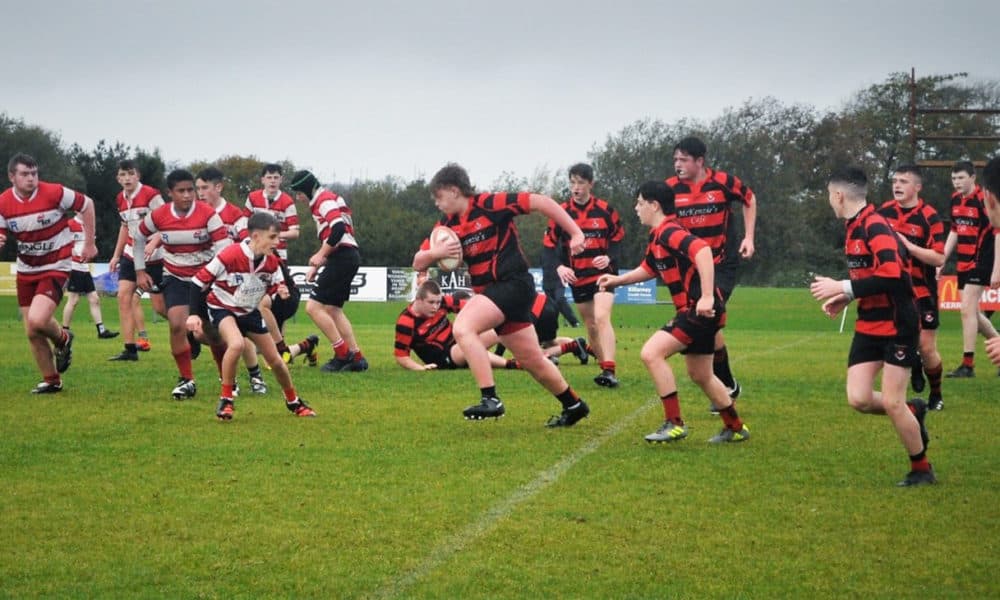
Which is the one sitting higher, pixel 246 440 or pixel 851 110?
pixel 851 110

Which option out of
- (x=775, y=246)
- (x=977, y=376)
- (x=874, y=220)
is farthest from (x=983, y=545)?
(x=775, y=246)

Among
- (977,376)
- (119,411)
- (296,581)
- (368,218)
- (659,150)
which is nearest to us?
(296,581)

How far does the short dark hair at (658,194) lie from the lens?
8977 millimetres

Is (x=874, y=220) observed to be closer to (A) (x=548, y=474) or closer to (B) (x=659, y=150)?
(A) (x=548, y=474)

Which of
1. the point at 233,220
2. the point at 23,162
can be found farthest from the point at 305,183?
the point at 23,162

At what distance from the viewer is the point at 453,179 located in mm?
9664

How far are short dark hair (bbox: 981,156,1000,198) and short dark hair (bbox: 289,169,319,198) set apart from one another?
10.5 m

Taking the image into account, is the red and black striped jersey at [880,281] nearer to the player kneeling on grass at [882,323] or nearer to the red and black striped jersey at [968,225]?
the player kneeling on grass at [882,323]

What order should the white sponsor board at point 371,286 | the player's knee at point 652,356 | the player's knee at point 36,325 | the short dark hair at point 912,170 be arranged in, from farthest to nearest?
the white sponsor board at point 371,286, the player's knee at point 36,325, the short dark hair at point 912,170, the player's knee at point 652,356

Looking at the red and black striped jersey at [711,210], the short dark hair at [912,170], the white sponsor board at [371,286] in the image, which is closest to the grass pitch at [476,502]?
the red and black striped jersey at [711,210]

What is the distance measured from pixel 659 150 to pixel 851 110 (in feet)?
42.5

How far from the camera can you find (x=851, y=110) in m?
78.1

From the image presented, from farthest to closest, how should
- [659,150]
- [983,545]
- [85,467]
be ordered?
1. [659,150]
2. [85,467]
3. [983,545]

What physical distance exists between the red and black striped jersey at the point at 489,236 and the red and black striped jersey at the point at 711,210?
1986 millimetres
